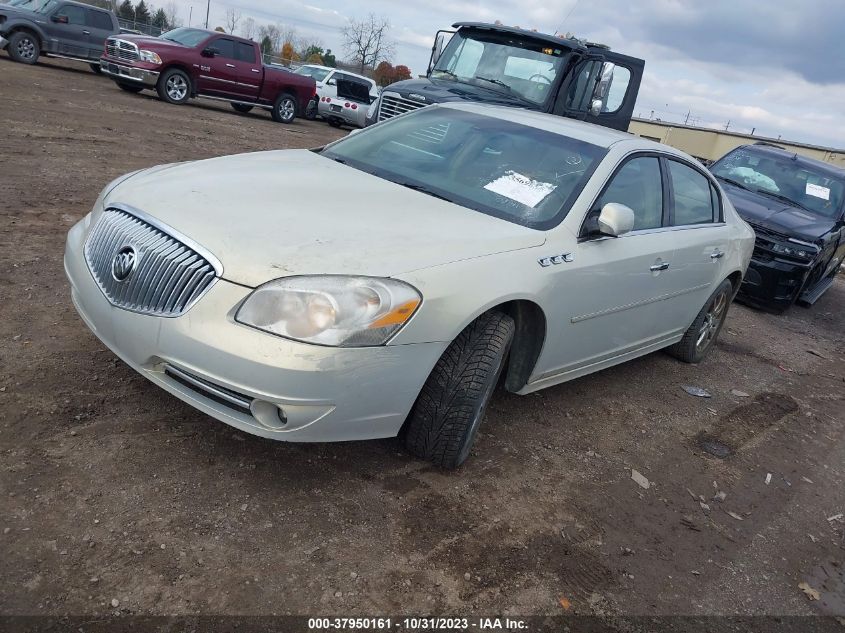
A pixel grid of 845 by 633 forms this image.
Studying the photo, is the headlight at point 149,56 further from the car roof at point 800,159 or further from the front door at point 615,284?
the front door at point 615,284

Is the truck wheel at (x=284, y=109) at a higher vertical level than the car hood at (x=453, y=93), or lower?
lower

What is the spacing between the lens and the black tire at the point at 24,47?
16914mm

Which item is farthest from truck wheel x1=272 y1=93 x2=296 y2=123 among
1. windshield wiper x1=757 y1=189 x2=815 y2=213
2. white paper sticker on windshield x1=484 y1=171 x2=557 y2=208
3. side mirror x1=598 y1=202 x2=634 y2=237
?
side mirror x1=598 y1=202 x2=634 y2=237

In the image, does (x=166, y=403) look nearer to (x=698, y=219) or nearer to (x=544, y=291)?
(x=544, y=291)

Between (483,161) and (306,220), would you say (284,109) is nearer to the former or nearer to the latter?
(483,161)

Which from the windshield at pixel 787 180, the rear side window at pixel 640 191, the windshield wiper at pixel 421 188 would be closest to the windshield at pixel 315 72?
the windshield at pixel 787 180

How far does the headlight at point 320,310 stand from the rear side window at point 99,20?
18.6 meters

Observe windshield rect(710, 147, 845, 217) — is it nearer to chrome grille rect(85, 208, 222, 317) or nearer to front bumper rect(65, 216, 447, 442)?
front bumper rect(65, 216, 447, 442)

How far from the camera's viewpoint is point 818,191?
906cm

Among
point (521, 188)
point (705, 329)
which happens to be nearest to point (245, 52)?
point (705, 329)

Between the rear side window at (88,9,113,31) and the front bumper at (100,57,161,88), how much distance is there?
350 cm

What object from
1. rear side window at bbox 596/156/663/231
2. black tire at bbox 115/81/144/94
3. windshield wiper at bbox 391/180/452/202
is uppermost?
rear side window at bbox 596/156/663/231

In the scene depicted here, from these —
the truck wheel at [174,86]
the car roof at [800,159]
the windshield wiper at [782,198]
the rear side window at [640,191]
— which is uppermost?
the car roof at [800,159]

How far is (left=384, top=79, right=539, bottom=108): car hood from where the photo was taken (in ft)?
28.5
